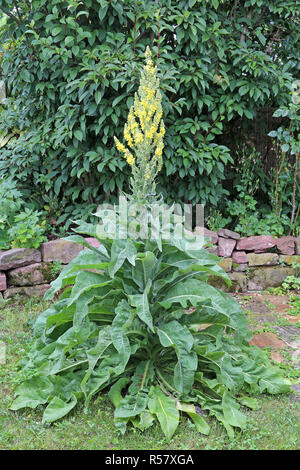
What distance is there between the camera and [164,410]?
2512 millimetres

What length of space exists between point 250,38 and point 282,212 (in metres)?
2.00

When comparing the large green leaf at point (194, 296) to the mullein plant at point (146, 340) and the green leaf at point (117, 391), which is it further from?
the green leaf at point (117, 391)

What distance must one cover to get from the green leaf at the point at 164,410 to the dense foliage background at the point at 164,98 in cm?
238

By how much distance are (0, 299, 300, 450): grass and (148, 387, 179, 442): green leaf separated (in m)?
0.06

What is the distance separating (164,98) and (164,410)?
2948 millimetres

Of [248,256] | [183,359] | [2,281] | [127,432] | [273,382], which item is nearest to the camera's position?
[127,432]

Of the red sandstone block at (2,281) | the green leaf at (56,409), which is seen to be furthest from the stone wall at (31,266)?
the green leaf at (56,409)

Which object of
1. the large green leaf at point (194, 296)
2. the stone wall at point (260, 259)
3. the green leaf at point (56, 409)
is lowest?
the green leaf at point (56, 409)

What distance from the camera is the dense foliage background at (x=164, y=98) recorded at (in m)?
4.32

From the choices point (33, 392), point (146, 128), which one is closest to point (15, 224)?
point (33, 392)

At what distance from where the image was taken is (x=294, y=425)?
2547 mm

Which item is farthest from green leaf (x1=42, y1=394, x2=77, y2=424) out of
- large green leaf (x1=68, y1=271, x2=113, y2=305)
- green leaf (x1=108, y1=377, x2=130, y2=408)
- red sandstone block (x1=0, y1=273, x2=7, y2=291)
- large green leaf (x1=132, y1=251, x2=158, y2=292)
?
red sandstone block (x1=0, y1=273, x2=7, y2=291)

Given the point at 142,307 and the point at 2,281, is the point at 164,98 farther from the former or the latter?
the point at 142,307

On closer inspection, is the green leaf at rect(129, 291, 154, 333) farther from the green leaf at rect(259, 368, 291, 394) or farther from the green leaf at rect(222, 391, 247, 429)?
the green leaf at rect(259, 368, 291, 394)
